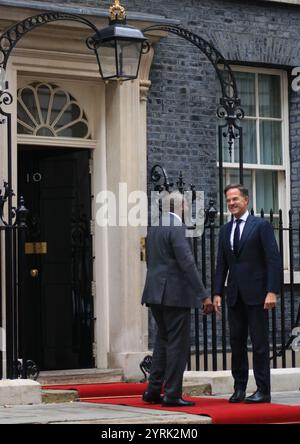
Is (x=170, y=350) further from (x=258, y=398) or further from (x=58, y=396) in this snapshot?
(x=58, y=396)

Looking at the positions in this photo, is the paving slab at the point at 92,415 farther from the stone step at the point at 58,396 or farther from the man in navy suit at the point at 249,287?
the man in navy suit at the point at 249,287

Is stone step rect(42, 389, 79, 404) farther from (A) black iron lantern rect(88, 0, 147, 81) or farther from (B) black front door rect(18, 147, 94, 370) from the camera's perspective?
(A) black iron lantern rect(88, 0, 147, 81)

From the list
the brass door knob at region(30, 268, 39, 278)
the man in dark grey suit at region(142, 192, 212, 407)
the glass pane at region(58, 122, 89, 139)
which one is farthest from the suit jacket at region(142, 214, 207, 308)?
the glass pane at region(58, 122, 89, 139)

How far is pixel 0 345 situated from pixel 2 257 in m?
0.87

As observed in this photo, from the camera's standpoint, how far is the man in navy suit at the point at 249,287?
11523 millimetres

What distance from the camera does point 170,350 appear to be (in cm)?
1129

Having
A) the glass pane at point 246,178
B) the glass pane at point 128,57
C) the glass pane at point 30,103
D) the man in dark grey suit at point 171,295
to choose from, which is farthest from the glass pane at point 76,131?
the man in dark grey suit at point 171,295

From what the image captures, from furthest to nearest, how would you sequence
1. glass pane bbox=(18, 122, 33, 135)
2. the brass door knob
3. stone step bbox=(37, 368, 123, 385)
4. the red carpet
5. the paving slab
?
1. the brass door knob
2. glass pane bbox=(18, 122, 33, 135)
3. stone step bbox=(37, 368, 123, 385)
4. the red carpet
5. the paving slab

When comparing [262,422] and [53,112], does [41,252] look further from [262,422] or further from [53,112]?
[262,422]

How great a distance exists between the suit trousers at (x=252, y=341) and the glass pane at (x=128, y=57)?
262 cm

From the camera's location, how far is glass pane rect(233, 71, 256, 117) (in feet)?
50.9

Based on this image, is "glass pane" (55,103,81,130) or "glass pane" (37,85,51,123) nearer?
"glass pane" (37,85,51,123)

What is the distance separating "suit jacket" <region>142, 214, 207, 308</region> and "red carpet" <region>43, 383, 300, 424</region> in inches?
36.5

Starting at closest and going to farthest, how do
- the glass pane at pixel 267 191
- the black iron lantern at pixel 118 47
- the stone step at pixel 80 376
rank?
the black iron lantern at pixel 118 47
the stone step at pixel 80 376
the glass pane at pixel 267 191
